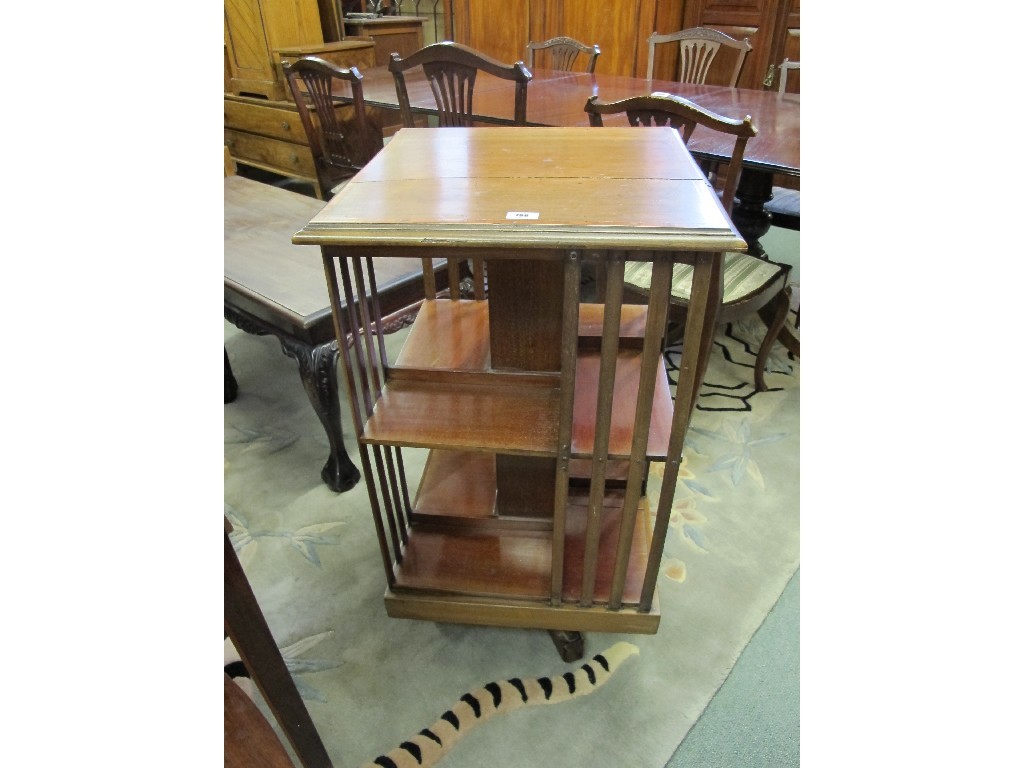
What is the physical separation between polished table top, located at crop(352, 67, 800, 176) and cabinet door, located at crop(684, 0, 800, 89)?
45.6 inches

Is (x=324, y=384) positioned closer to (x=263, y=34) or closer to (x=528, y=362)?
(x=528, y=362)

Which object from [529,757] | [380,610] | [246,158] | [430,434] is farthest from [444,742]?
[246,158]

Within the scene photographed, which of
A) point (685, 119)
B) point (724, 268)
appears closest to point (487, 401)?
point (685, 119)

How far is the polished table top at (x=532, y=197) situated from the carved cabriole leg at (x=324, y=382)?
58cm

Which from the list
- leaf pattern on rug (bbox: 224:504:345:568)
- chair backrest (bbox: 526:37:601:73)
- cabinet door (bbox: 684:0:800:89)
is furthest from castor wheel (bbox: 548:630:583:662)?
cabinet door (bbox: 684:0:800:89)

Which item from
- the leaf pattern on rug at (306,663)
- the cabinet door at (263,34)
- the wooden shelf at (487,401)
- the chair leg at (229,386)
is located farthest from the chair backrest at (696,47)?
the leaf pattern on rug at (306,663)

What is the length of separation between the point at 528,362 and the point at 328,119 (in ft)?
6.03

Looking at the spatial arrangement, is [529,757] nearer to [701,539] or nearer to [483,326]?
[701,539]

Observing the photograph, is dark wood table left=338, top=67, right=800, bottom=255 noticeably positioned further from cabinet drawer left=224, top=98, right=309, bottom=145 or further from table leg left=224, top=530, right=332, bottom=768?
table leg left=224, top=530, right=332, bottom=768

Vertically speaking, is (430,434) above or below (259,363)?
above

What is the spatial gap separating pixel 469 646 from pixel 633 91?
2137mm

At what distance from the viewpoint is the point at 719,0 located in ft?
10.8

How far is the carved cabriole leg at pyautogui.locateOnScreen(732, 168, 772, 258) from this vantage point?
73.6 inches

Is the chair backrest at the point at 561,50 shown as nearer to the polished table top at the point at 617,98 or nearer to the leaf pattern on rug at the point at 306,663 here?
the polished table top at the point at 617,98
